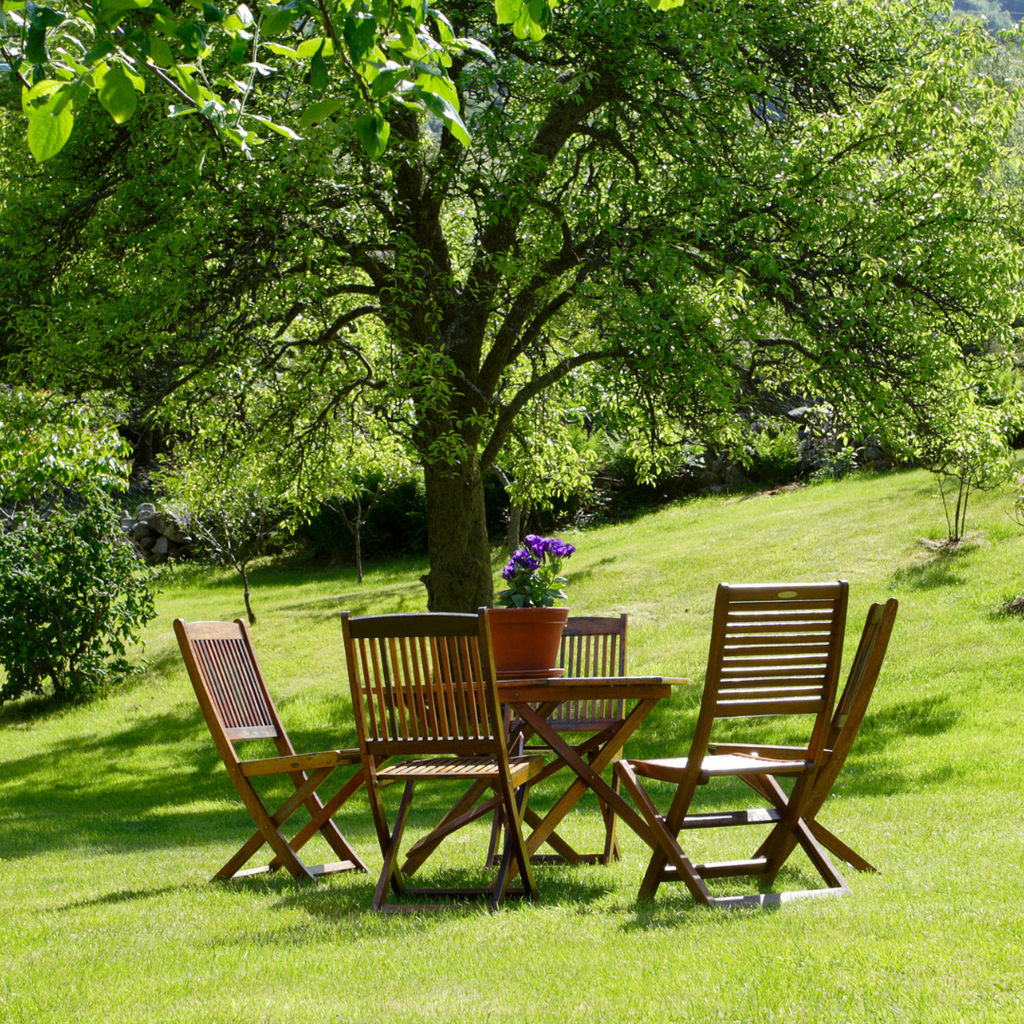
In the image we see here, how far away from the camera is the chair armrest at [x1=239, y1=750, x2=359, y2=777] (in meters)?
4.95

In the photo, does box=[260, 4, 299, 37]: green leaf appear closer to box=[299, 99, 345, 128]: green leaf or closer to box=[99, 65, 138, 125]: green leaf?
box=[299, 99, 345, 128]: green leaf

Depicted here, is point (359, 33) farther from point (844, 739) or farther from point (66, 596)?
point (66, 596)

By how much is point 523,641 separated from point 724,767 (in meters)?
1.22

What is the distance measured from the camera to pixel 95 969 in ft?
11.8

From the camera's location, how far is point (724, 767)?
14.0ft

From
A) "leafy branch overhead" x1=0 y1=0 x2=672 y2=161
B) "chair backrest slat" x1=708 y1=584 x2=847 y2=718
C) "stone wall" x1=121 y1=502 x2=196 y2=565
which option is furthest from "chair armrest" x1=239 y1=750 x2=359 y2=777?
"stone wall" x1=121 y1=502 x2=196 y2=565

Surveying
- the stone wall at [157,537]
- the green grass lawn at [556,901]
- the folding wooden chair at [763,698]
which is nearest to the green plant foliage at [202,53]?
the folding wooden chair at [763,698]

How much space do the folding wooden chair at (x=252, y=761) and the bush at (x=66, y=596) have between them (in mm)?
9486

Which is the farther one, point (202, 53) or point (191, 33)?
point (202, 53)

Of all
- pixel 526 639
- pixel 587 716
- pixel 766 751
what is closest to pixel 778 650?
pixel 766 751

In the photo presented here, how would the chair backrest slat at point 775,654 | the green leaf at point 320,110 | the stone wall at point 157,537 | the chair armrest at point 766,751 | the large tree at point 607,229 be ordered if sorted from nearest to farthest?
the green leaf at point 320,110 → the chair backrest slat at point 775,654 → the chair armrest at point 766,751 → the large tree at point 607,229 → the stone wall at point 157,537

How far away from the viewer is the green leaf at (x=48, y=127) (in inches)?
110

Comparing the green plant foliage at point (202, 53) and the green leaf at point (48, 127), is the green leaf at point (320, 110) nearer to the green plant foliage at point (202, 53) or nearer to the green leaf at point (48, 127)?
the green plant foliage at point (202, 53)

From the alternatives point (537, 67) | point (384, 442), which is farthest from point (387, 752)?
point (384, 442)
